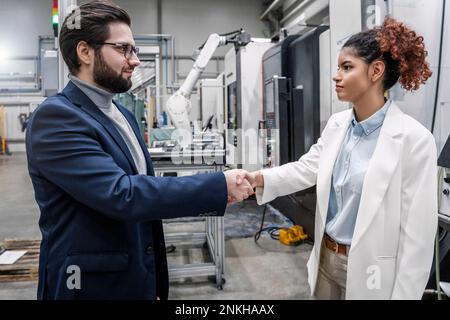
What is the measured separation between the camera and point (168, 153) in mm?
2545

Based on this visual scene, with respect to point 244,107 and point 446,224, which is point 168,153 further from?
point 244,107

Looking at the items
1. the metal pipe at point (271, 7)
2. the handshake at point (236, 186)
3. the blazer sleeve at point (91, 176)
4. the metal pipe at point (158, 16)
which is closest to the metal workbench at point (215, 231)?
the handshake at point (236, 186)

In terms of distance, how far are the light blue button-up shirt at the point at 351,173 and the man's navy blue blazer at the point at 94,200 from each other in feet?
1.84

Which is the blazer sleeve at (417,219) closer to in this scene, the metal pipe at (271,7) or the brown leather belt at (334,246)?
the brown leather belt at (334,246)

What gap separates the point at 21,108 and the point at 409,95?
11.2m

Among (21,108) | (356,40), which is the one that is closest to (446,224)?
(356,40)

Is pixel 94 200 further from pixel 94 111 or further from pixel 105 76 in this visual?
pixel 105 76

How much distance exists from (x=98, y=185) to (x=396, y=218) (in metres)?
0.97

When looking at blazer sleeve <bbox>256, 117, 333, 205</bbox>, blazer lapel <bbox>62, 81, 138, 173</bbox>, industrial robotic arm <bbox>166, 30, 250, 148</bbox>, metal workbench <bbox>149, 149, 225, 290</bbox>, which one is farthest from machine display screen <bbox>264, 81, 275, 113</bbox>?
blazer lapel <bbox>62, 81, 138, 173</bbox>

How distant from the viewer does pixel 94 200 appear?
90 centimetres

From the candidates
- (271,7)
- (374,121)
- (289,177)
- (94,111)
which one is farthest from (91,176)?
(271,7)

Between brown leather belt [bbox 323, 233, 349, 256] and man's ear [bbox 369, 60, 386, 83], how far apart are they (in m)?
0.64

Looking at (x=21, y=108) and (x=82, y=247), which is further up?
(x=21, y=108)
